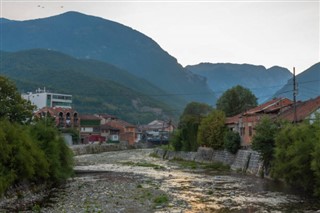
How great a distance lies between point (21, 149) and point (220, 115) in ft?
169

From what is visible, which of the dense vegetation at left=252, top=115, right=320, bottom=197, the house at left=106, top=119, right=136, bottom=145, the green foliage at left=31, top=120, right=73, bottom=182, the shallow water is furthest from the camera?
the house at left=106, top=119, right=136, bottom=145

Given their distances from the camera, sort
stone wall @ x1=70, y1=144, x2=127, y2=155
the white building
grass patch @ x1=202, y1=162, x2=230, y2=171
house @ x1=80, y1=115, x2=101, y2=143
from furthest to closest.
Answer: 1. the white building
2. house @ x1=80, y1=115, x2=101, y2=143
3. stone wall @ x1=70, y1=144, x2=127, y2=155
4. grass patch @ x1=202, y1=162, x2=230, y2=171

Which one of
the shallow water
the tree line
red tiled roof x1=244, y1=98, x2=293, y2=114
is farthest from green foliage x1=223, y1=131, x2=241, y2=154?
the shallow water

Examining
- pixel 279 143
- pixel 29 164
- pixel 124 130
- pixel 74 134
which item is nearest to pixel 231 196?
Answer: pixel 279 143

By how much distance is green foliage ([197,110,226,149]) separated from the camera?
265ft

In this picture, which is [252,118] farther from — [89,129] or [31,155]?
[89,129]

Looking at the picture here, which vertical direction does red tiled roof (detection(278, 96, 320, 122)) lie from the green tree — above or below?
below

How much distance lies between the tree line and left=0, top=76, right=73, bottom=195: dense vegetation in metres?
22.8

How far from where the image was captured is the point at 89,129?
169500 mm

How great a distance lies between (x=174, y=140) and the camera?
105 meters

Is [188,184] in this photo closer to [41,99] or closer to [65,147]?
[65,147]

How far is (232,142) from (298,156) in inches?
1296

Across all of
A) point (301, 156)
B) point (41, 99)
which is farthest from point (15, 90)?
point (41, 99)

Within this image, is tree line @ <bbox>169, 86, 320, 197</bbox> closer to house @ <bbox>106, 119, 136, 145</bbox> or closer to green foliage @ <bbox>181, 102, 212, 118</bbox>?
green foliage @ <bbox>181, 102, 212, 118</bbox>
